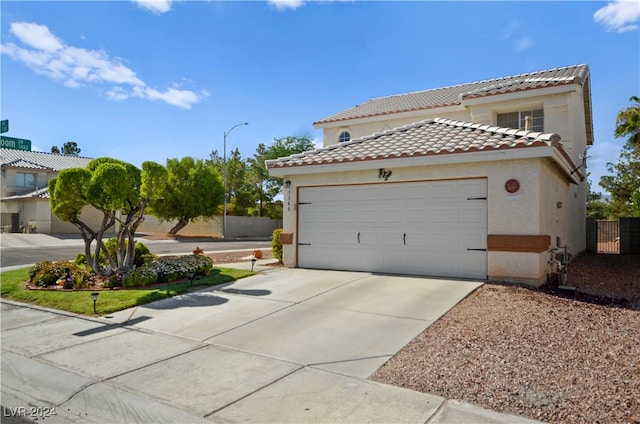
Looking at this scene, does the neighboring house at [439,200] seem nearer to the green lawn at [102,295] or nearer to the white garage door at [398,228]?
the white garage door at [398,228]

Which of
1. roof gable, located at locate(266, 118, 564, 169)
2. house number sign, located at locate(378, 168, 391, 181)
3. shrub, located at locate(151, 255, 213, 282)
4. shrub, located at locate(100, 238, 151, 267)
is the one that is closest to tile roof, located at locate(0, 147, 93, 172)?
shrub, located at locate(100, 238, 151, 267)

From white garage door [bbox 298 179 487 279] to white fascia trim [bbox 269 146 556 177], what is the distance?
0.54 m

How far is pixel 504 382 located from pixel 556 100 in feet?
44.0

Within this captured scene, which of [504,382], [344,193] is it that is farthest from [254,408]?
[344,193]

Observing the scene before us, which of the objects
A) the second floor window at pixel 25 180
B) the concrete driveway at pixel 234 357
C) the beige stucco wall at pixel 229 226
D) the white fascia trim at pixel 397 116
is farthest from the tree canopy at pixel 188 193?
the concrete driveway at pixel 234 357

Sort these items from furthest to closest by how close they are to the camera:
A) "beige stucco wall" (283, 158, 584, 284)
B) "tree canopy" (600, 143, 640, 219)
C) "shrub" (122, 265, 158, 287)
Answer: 1. "tree canopy" (600, 143, 640, 219)
2. "shrub" (122, 265, 158, 287)
3. "beige stucco wall" (283, 158, 584, 284)

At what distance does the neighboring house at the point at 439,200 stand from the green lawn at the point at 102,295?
2.70 meters

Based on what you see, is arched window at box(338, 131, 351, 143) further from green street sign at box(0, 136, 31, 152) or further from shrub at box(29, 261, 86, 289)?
green street sign at box(0, 136, 31, 152)

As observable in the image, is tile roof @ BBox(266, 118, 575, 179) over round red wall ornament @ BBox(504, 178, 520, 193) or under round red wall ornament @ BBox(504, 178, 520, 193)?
over

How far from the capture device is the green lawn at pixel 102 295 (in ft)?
27.2

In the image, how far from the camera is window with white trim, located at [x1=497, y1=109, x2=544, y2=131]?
15393 mm

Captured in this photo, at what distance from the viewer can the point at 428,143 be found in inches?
431

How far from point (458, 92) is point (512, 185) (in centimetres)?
1270

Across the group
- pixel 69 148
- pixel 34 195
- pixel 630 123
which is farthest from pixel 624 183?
pixel 69 148
